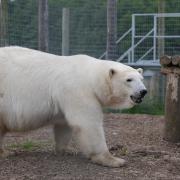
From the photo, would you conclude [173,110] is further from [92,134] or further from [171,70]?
[92,134]

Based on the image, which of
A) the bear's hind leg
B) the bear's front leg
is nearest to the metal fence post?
the bear's hind leg

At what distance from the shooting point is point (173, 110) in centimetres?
769

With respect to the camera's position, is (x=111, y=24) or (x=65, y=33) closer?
(x=111, y=24)

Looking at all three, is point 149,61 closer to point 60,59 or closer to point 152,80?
point 152,80

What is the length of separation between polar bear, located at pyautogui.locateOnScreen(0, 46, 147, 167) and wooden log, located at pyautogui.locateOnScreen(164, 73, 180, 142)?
1398 mm

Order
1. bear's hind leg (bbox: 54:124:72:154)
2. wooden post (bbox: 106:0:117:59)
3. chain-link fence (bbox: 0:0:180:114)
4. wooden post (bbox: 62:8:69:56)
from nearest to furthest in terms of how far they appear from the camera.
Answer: bear's hind leg (bbox: 54:124:72:154), wooden post (bbox: 106:0:117:59), wooden post (bbox: 62:8:69:56), chain-link fence (bbox: 0:0:180:114)

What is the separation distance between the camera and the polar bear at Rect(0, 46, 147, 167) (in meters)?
6.05

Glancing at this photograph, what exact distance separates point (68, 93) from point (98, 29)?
22.7ft

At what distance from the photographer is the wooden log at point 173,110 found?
7.66m

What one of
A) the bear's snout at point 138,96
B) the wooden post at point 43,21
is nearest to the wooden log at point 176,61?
the bear's snout at point 138,96

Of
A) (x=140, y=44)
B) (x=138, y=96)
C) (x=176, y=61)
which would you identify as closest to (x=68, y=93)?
(x=138, y=96)

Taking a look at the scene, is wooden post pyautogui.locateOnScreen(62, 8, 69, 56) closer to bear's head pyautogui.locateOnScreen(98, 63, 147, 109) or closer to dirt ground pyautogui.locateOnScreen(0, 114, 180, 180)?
dirt ground pyautogui.locateOnScreen(0, 114, 180, 180)

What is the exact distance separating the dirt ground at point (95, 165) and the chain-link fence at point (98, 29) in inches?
135

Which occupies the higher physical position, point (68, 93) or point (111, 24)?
point (111, 24)
